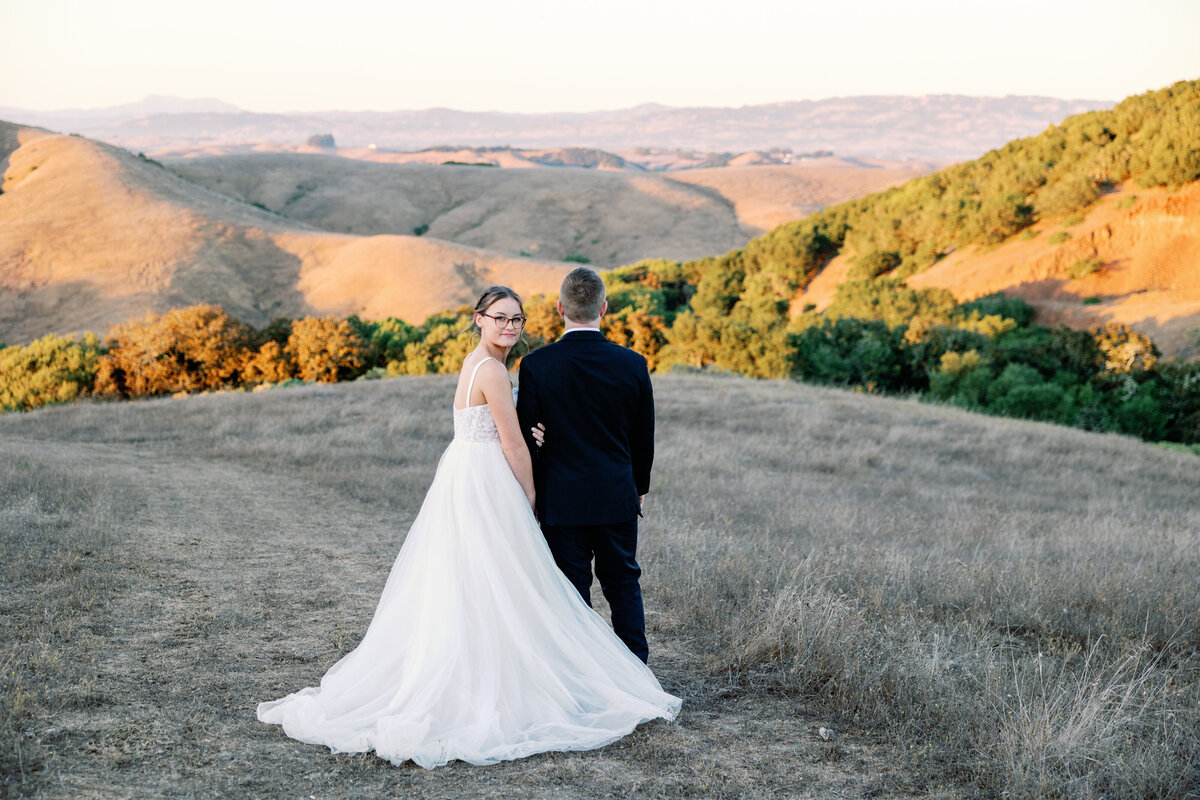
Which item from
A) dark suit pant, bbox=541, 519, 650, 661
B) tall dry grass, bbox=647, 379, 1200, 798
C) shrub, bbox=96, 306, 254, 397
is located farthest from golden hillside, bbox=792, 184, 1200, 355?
dark suit pant, bbox=541, 519, 650, 661

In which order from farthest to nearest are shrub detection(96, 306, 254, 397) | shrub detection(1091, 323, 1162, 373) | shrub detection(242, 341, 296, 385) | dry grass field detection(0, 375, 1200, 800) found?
shrub detection(242, 341, 296, 385) < shrub detection(96, 306, 254, 397) < shrub detection(1091, 323, 1162, 373) < dry grass field detection(0, 375, 1200, 800)

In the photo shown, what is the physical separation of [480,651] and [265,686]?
1535 mm

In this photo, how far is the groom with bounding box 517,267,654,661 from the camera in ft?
14.0

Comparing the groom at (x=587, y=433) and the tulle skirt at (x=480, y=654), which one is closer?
the tulle skirt at (x=480, y=654)

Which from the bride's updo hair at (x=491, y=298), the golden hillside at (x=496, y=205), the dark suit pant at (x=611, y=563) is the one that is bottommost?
the dark suit pant at (x=611, y=563)

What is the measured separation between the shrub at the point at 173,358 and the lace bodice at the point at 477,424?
1220 inches

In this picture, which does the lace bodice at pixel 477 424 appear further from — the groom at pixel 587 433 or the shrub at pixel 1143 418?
the shrub at pixel 1143 418

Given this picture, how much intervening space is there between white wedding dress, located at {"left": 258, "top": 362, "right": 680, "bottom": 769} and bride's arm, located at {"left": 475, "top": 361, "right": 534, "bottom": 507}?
100 millimetres

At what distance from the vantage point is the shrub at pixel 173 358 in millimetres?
31688

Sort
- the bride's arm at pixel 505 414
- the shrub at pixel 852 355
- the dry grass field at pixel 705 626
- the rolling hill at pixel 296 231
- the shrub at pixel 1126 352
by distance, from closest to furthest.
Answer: the dry grass field at pixel 705 626 < the bride's arm at pixel 505 414 < the shrub at pixel 1126 352 < the shrub at pixel 852 355 < the rolling hill at pixel 296 231

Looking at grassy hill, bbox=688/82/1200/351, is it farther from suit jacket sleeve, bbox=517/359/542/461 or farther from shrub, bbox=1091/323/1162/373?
suit jacket sleeve, bbox=517/359/542/461

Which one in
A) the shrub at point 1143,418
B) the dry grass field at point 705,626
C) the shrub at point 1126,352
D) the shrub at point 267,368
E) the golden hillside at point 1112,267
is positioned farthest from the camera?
the golden hillside at point 1112,267

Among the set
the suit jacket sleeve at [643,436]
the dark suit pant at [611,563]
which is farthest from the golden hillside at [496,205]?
the dark suit pant at [611,563]

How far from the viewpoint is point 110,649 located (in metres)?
5.25
